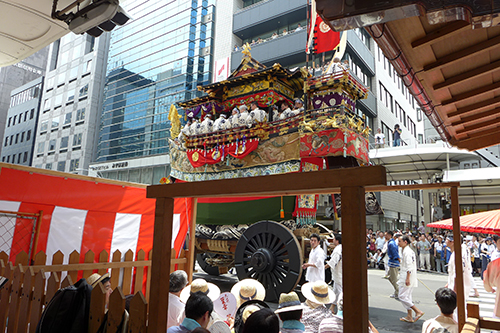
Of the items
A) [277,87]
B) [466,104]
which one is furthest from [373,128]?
[466,104]

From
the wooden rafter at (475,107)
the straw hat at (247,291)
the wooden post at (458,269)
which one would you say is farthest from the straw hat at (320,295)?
the wooden rafter at (475,107)

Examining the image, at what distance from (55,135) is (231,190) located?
44.2m

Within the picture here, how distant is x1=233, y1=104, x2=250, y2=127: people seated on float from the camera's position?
797cm

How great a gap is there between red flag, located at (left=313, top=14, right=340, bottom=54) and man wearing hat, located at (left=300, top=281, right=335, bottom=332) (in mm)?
6207

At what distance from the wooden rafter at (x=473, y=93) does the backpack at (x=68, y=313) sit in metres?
3.59

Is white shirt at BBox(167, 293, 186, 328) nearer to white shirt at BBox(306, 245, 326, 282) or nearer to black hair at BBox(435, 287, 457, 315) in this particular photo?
black hair at BBox(435, 287, 457, 315)

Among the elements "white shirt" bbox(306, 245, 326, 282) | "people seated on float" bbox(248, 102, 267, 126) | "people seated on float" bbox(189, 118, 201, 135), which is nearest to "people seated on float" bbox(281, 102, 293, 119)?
"people seated on float" bbox(248, 102, 267, 126)

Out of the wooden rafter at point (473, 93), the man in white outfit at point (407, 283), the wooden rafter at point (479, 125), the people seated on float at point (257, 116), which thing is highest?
the people seated on float at point (257, 116)

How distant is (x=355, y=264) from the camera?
126 centimetres

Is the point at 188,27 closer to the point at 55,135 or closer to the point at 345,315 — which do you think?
the point at 55,135

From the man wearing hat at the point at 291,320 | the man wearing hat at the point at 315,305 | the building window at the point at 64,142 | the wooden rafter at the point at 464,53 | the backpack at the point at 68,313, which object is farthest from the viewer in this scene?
the building window at the point at 64,142

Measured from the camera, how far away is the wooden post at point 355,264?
4.06ft

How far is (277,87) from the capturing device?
27.2 ft

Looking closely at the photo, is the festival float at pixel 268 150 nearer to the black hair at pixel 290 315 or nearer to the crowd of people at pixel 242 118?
the crowd of people at pixel 242 118
